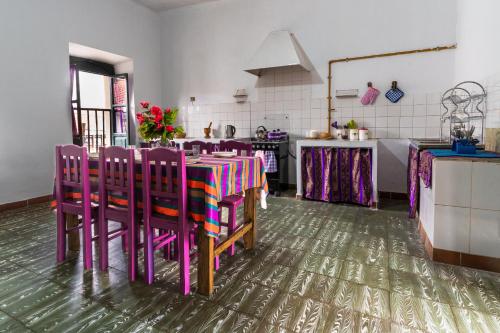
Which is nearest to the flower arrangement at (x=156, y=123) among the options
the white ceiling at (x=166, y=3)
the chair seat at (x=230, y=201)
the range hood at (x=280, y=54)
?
the chair seat at (x=230, y=201)

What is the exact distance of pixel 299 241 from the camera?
2.86 metres

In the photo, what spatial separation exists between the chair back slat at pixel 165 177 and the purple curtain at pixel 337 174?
2611mm

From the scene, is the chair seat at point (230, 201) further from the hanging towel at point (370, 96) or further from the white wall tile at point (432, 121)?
the white wall tile at point (432, 121)

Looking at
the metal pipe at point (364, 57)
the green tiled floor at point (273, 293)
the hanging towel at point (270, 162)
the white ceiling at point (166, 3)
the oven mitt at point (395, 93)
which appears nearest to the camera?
the green tiled floor at point (273, 293)

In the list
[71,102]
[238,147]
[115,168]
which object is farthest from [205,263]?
[71,102]

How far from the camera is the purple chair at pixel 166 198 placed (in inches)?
75.1

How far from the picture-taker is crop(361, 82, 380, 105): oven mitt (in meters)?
4.45

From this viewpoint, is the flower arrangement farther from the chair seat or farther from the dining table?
the chair seat

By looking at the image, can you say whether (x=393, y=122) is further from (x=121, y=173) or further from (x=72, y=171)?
(x=72, y=171)

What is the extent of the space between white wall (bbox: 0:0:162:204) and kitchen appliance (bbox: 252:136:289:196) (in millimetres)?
2920

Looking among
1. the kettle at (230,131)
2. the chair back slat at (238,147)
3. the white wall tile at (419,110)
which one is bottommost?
the chair back slat at (238,147)

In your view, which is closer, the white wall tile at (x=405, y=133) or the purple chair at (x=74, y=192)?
the purple chair at (x=74, y=192)

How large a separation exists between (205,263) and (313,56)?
3907mm

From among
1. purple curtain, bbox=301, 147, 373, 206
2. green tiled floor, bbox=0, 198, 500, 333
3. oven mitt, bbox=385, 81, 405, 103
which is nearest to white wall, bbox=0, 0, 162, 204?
green tiled floor, bbox=0, 198, 500, 333
